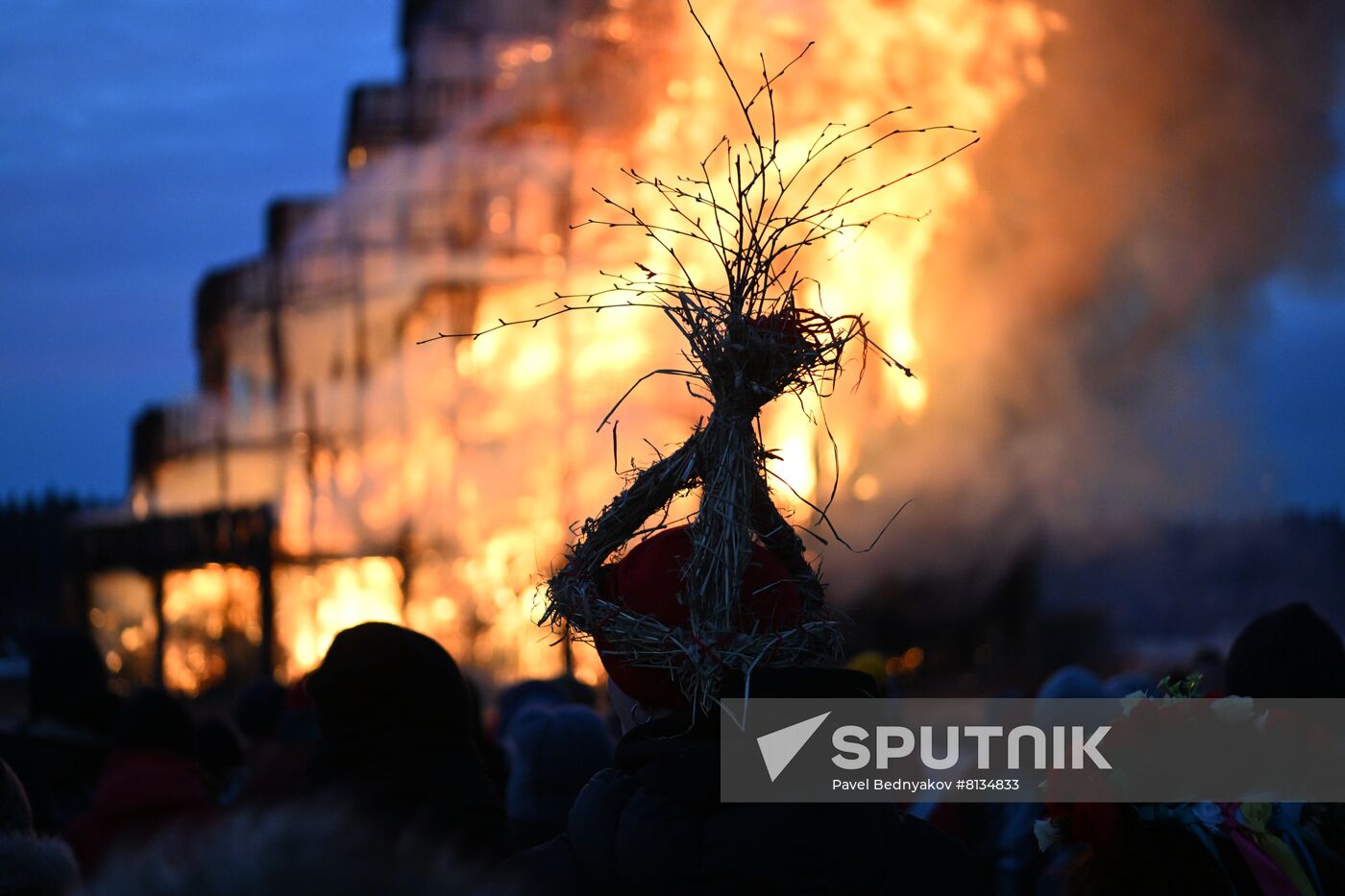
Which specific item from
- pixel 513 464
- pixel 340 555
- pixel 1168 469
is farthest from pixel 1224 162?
pixel 340 555

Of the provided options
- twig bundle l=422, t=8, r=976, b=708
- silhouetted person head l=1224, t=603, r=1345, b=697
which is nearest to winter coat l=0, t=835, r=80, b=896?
twig bundle l=422, t=8, r=976, b=708

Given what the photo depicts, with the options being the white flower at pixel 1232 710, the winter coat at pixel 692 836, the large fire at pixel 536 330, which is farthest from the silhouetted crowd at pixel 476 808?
the large fire at pixel 536 330

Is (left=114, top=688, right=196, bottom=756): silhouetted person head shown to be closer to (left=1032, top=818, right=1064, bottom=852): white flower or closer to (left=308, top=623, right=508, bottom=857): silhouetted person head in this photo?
(left=308, top=623, right=508, bottom=857): silhouetted person head

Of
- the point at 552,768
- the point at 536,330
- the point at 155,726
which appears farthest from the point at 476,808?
the point at 536,330

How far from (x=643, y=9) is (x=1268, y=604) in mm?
12322

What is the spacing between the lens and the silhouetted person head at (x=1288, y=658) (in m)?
3.90

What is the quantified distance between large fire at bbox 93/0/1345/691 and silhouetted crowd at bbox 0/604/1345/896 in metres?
11.2

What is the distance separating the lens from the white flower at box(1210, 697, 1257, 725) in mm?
3393

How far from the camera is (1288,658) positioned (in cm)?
395

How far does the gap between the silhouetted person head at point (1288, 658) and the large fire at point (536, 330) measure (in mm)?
12195

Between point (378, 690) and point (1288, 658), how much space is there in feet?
7.53

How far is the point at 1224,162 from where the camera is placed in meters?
20.2

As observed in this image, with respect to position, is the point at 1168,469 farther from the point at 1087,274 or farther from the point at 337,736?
the point at 337,736

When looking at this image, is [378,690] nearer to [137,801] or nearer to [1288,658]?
[137,801]
